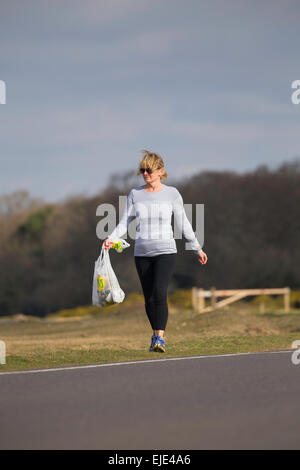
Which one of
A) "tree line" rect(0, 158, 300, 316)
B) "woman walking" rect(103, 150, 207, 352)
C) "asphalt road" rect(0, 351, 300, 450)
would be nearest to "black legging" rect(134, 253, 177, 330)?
"woman walking" rect(103, 150, 207, 352)

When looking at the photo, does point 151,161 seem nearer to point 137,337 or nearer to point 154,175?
point 154,175

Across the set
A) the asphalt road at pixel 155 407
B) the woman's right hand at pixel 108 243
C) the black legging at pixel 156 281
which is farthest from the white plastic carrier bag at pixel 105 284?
the asphalt road at pixel 155 407

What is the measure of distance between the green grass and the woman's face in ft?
6.81

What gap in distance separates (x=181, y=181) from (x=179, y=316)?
33320 millimetres

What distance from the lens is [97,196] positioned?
190ft

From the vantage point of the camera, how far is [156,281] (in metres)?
9.75

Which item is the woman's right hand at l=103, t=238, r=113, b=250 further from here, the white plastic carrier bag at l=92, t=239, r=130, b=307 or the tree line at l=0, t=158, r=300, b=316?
the tree line at l=0, t=158, r=300, b=316

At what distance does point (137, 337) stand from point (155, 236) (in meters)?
9.44

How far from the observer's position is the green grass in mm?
10466

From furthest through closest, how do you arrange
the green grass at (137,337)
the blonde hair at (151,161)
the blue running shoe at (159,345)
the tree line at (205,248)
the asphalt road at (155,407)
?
the tree line at (205,248) → the green grass at (137,337) → the blue running shoe at (159,345) → the blonde hair at (151,161) → the asphalt road at (155,407)

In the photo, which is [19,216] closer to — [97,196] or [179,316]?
[97,196]

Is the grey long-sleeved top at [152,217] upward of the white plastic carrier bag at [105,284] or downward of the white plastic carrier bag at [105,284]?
upward

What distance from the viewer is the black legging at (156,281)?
32.0ft

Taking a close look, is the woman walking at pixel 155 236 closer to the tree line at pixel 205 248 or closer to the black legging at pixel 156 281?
the black legging at pixel 156 281
